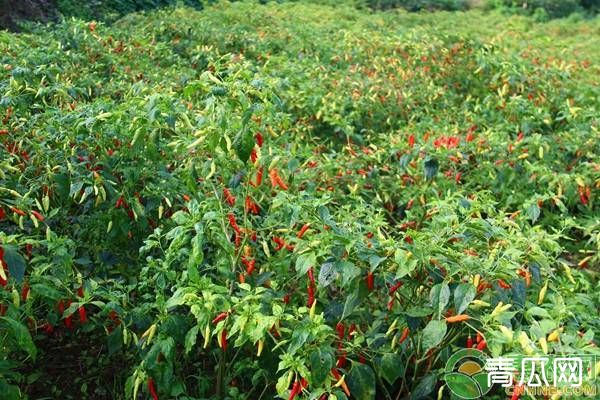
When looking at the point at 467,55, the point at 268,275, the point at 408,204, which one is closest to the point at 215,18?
the point at 467,55

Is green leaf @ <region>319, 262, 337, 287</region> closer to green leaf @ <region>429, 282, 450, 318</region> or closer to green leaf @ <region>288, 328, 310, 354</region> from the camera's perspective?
green leaf @ <region>288, 328, 310, 354</region>

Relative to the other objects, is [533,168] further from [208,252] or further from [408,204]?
[208,252]

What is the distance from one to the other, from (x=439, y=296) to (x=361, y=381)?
1.29ft

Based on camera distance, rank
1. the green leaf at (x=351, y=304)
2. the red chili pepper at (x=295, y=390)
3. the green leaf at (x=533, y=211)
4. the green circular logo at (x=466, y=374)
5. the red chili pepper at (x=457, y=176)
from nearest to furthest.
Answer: the red chili pepper at (x=295, y=390), the green circular logo at (x=466, y=374), the green leaf at (x=351, y=304), the green leaf at (x=533, y=211), the red chili pepper at (x=457, y=176)

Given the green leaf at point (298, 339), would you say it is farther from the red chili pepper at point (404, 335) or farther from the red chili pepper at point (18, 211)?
the red chili pepper at point (18, 211)

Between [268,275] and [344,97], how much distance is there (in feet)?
9.60

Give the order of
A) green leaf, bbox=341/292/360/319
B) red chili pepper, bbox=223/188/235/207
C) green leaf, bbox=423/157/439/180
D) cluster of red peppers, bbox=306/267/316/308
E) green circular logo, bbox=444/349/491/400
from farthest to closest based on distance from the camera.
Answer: green leaf, bbox=423/157/439/180
red chili pepper, bbox=223/188/235/207
cluster of red peppers, bbox=306/267/316/308
green leaf, bbox=341/292/360/319
green circular logo, bbox=444/349/491/400

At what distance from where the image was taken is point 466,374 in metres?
2.08

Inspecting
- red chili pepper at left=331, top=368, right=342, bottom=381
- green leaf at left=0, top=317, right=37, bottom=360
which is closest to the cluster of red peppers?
red chili pepper at left=331, top=368, right=342, bottom=381

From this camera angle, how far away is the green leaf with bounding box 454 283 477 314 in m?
1.95

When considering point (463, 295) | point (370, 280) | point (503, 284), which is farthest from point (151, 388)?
point (503, 284)

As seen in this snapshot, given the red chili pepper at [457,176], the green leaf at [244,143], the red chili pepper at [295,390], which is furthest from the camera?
the red chili pepper at [457,176]

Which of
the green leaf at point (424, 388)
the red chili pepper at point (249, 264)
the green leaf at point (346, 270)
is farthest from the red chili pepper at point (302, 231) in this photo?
the green leaf at point (424, 388)

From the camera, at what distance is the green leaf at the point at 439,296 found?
1.99m
